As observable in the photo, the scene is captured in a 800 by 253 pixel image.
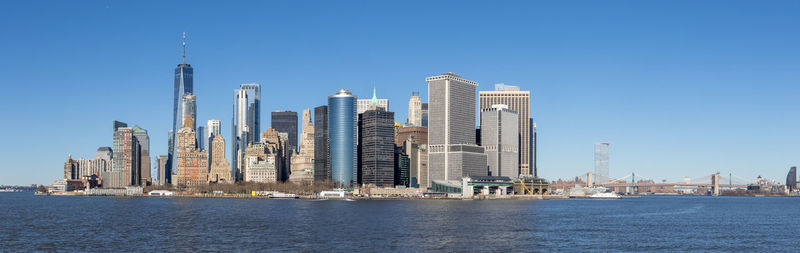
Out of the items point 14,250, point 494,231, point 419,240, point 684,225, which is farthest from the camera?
point 684,225

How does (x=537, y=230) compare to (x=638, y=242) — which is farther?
(x=537, y=230)

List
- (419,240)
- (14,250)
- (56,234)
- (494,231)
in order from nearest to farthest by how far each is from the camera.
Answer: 1. (14,250)
2. (419,240)
3. (56,234)
4. (494,231)

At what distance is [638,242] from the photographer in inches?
3782

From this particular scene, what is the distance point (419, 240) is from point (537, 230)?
2484 cm

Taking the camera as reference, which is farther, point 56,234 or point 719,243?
point 56,234

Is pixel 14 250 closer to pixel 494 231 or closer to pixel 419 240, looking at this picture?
pixel 419 240

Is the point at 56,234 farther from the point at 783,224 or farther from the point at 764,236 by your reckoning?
the point at 783,224

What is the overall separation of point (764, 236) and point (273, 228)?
6704cm

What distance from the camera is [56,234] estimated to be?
10331 cm

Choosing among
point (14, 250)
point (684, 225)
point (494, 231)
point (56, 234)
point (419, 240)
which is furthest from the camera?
point (684, 225)

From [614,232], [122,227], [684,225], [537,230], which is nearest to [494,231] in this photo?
[537,230]

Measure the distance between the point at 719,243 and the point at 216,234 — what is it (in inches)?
2462

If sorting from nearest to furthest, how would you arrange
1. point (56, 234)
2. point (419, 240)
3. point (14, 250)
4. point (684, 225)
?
point (14, 250)
point (419, 240)
point (56, 234)
point (684, 225)

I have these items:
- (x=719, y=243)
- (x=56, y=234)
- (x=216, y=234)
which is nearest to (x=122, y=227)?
(x=56, y=234)
